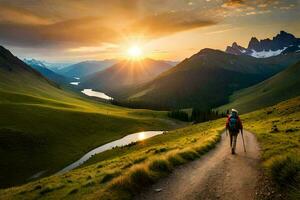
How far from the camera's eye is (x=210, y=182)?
16109 millimetres

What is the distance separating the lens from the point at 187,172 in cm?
1877

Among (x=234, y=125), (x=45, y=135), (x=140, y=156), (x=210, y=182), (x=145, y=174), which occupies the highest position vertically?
(x=234, y=125)

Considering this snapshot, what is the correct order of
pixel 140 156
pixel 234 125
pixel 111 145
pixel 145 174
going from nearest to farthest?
pixel 145 174 → pixel 234 125 → pixel 140 156 → pixel 111 145

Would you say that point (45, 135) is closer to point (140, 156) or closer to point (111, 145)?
point (111, 145)

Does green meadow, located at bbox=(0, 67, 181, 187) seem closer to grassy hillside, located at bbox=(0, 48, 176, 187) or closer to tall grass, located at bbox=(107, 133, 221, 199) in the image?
grassy hillside, located at bbox=(0, 48, 176, 187)

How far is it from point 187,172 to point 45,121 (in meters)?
106

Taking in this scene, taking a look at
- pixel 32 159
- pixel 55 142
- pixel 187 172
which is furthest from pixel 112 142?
pixel 187 172

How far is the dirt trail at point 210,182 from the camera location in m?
14.2

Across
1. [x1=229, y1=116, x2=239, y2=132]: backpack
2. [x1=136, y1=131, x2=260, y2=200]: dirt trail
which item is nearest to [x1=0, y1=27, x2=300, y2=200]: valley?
[x1=136, y1=131, x2=260, y2=200]: dirt trail

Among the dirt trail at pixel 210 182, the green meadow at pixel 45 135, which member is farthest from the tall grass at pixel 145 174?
the green meadow at pixel 45 135

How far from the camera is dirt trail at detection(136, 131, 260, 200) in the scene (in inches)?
560

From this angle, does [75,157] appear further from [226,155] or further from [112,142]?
[226,155]

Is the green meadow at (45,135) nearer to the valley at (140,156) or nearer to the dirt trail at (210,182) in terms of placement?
the valley at (140,156)

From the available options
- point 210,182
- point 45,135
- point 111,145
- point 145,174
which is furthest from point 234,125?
point 45,135
